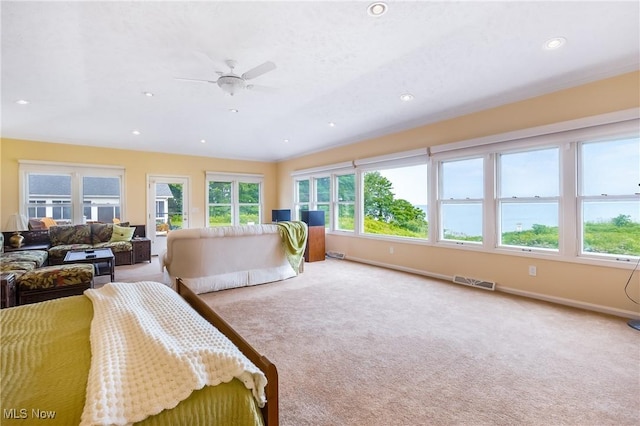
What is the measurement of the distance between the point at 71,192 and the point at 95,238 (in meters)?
1.22

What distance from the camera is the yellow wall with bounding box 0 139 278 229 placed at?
18.4 feet

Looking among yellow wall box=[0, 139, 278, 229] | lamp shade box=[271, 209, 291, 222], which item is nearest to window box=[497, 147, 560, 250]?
lamp shade box=[271, 209, 291, 222]

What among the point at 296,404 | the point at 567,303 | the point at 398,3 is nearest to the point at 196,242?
the point at 296,404

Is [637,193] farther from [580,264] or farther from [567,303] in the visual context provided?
[567,303]

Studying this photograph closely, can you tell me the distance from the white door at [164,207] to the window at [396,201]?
454cm

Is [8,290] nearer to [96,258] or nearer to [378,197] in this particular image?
[96,258]

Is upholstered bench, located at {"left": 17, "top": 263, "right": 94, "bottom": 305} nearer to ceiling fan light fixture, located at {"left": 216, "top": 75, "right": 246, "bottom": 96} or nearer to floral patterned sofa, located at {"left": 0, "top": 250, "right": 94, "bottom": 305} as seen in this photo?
floral patterned sofa, located at {"left": 0, "top": 250, "right": 94, "bottom": 305}

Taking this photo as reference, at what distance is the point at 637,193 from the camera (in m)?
3.08

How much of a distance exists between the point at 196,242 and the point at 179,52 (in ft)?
7.34

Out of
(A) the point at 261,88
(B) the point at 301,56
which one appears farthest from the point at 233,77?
(B) the point at 301,56

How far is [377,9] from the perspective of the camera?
218 centimetres

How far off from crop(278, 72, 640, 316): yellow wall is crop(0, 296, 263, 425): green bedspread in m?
4.00

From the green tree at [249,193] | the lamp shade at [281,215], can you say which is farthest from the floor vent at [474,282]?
the green tree at [249,193]

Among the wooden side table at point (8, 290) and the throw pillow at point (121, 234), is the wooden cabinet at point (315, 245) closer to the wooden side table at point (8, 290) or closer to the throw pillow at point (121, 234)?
the throw pillow at point (121, 234)
